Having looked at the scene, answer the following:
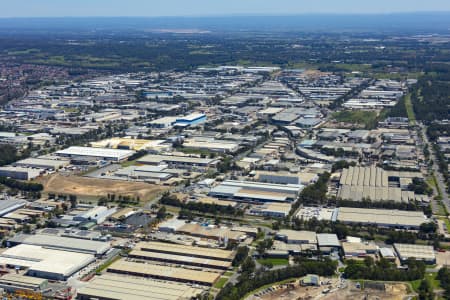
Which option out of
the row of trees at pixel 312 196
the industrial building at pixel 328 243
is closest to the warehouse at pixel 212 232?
the industrial building at pixel 328 243

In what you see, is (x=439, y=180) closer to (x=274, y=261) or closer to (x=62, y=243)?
(x=274, y=261)

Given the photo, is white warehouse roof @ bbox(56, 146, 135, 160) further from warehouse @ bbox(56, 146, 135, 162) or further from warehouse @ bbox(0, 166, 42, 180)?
warehouse @ bbox(0, 166, 42, 180)

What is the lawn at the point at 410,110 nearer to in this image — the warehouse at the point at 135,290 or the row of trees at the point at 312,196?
the row of trees at the point at 312,196

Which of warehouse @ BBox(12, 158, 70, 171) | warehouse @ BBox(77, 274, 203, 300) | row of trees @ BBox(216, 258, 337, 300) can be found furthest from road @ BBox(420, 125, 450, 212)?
warehouse @ BBox(12, 158, 70, 171)

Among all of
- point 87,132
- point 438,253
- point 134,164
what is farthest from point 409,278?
point 87,132

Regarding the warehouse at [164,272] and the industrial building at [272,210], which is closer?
the warehouse at [164,272]

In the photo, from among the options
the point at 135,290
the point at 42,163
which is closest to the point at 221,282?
the point at 135,290

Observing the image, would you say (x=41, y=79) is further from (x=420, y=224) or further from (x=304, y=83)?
(x=420, y=224)
